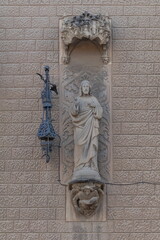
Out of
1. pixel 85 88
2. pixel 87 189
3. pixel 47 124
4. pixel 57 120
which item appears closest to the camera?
pixel 87 189

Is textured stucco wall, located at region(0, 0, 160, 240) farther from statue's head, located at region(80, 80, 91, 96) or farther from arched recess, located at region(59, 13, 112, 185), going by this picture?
statue's head, located at region(80, 80, 91, 96)

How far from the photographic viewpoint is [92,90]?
935 centimetres

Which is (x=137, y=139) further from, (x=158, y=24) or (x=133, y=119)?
(x=158, y=24)

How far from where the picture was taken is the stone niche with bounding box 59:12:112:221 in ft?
29.5

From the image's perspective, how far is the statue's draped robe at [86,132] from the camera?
8.97m

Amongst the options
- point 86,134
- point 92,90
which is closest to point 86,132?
A: point 86,134

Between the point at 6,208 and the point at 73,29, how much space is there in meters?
2.33


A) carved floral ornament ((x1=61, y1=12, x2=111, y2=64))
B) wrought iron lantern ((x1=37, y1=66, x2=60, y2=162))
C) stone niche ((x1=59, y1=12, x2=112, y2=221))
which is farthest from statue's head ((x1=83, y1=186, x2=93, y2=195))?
carved floral ornament ((x1=61, y1=12, x2=111, y2=64))

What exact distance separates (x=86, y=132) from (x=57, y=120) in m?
0.49

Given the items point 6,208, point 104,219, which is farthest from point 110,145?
point 6,208

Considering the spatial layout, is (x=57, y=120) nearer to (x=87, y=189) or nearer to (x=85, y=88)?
(x=85, y=88)

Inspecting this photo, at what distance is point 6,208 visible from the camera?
9.09 metres

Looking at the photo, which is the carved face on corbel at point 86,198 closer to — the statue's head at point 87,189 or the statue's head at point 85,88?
→ the statue's head at point 87,189

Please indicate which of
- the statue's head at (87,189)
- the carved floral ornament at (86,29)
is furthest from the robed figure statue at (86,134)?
the carved floral ornament at (86,29)
